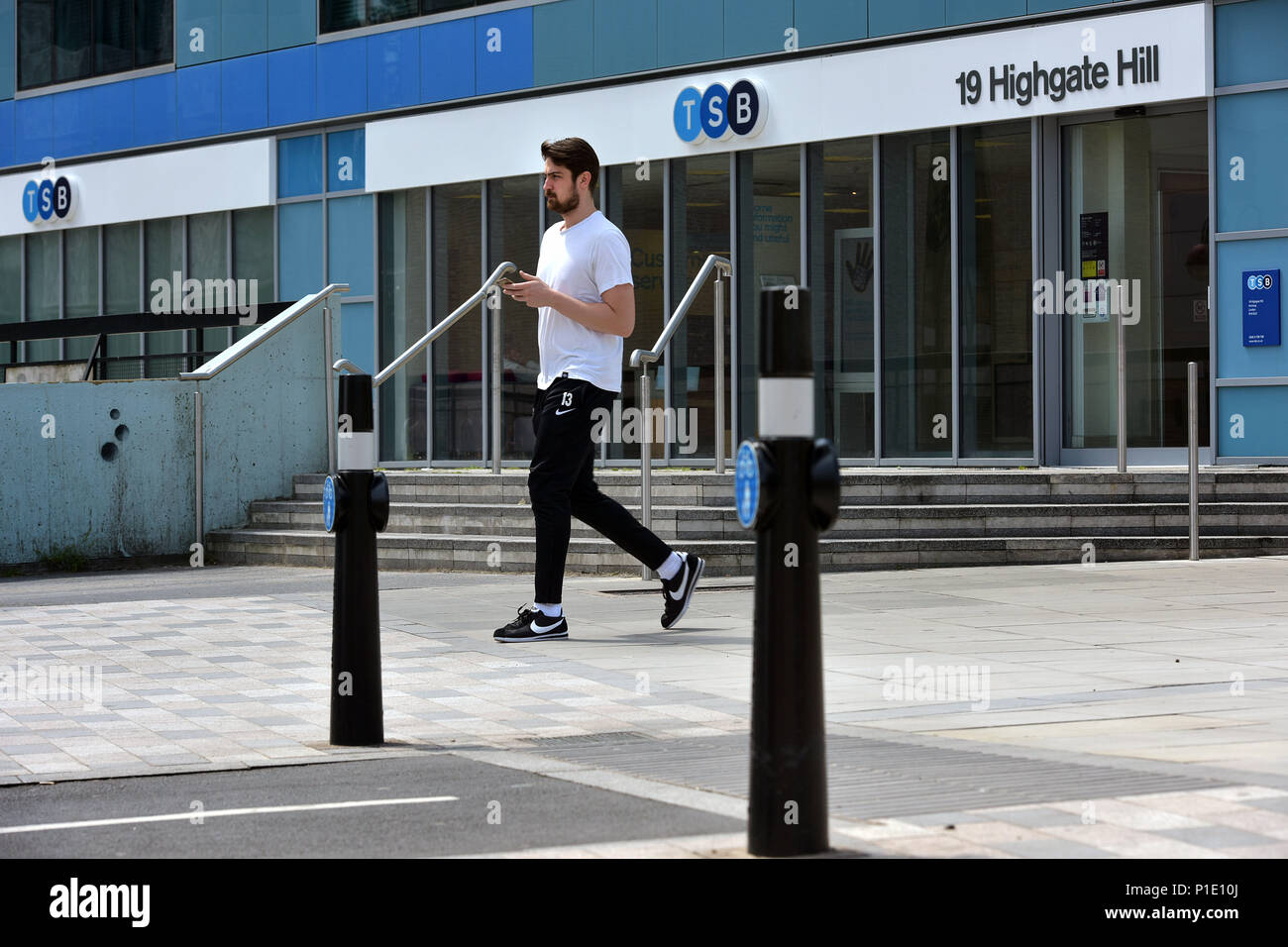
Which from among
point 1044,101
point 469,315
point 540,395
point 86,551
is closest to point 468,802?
point 540,395

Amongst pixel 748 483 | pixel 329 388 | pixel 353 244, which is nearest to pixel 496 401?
pixel 329 388

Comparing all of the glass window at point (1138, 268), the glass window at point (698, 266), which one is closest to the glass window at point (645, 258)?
the glass window at point (698, 266)

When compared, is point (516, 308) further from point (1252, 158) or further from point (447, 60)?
point (1252, 158)

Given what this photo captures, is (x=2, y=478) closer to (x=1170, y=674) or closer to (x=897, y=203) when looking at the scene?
(x=897, y=203)

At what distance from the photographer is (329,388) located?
15.5 meters

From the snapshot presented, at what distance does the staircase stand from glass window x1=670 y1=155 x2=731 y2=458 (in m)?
4.24

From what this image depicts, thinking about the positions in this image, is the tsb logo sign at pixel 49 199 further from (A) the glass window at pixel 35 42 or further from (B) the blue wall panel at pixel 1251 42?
(B) the blue wall panel at pixel 1251 42

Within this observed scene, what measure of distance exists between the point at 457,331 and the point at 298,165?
3.50 metres

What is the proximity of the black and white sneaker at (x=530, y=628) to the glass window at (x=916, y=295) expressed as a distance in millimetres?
9014

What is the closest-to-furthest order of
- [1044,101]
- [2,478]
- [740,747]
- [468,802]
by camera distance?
[468,802] < [740,747] < [2,478] < [1044,101]

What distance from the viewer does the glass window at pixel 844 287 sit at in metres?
17.2
